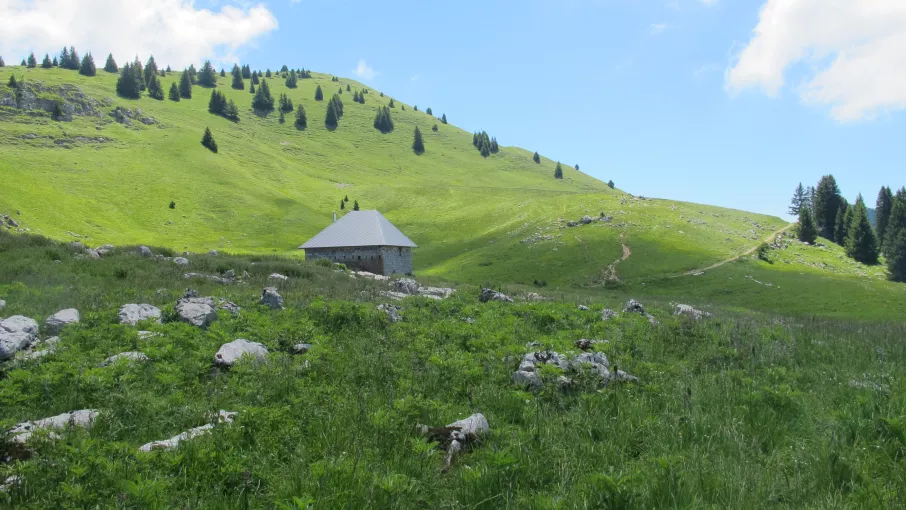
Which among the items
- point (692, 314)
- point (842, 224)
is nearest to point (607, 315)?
point (692, 314)

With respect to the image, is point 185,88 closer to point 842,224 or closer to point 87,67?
point 87,67

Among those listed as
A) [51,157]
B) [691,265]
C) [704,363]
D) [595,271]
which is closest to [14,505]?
[704,363]

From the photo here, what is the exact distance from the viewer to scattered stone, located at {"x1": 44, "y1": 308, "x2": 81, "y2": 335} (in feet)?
35.2

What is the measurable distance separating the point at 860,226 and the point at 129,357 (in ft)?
336

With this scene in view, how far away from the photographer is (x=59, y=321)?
433 inches

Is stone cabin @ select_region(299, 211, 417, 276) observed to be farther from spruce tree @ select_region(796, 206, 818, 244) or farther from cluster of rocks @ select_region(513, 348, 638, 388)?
spruce tree @ select_region(796, 206, 818, 244)

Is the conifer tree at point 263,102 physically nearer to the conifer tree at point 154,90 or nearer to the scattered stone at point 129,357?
the conifer tree at point 154,90

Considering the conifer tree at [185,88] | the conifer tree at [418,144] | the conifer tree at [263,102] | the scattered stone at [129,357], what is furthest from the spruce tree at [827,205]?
the conifer tree at [185,88]

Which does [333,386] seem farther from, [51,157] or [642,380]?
[51,157]

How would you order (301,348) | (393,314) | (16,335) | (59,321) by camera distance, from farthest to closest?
(393,314), (59,321), (301,348), (16,335)

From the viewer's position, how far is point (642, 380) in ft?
28.0

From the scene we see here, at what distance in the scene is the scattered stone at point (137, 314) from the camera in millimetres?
11281

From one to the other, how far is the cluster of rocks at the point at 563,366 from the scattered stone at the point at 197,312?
25.0ft

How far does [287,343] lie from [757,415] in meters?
8.88
